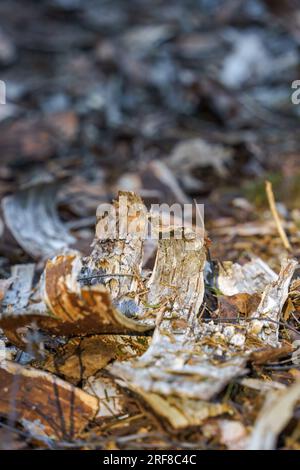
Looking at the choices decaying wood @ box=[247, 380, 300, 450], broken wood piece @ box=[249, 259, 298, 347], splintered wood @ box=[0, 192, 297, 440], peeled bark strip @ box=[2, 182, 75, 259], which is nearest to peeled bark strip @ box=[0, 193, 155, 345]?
splintered wood @ box=[0, 192, 297, 440]

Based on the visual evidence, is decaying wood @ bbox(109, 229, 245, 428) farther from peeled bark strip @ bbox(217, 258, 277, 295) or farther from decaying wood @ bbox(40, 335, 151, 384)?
peeled bark strip @ bbox(217, 258, 277, 295)

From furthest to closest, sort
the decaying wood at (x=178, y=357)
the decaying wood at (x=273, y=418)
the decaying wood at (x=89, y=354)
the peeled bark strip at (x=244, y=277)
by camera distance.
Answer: the peeled bark strip at (x=244, y=277), the decaying wood at (x=89, y=354), the decaying wood at (x=178, y=357), the decaying wood at (x=273, y=418)

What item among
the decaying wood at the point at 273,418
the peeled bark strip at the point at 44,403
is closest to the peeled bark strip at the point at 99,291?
the peeled bark strip at the point at 44,403

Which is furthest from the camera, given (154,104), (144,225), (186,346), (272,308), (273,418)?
(154,104)

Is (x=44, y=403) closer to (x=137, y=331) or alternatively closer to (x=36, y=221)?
(x=137, y=331)

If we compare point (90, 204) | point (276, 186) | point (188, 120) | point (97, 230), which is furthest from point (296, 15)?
point (97, 230)

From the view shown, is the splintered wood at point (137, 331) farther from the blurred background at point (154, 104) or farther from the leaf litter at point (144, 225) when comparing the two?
the blurred background at point (154, 104)

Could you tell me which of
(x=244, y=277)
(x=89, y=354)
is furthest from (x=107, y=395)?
(x=244, y=277)
